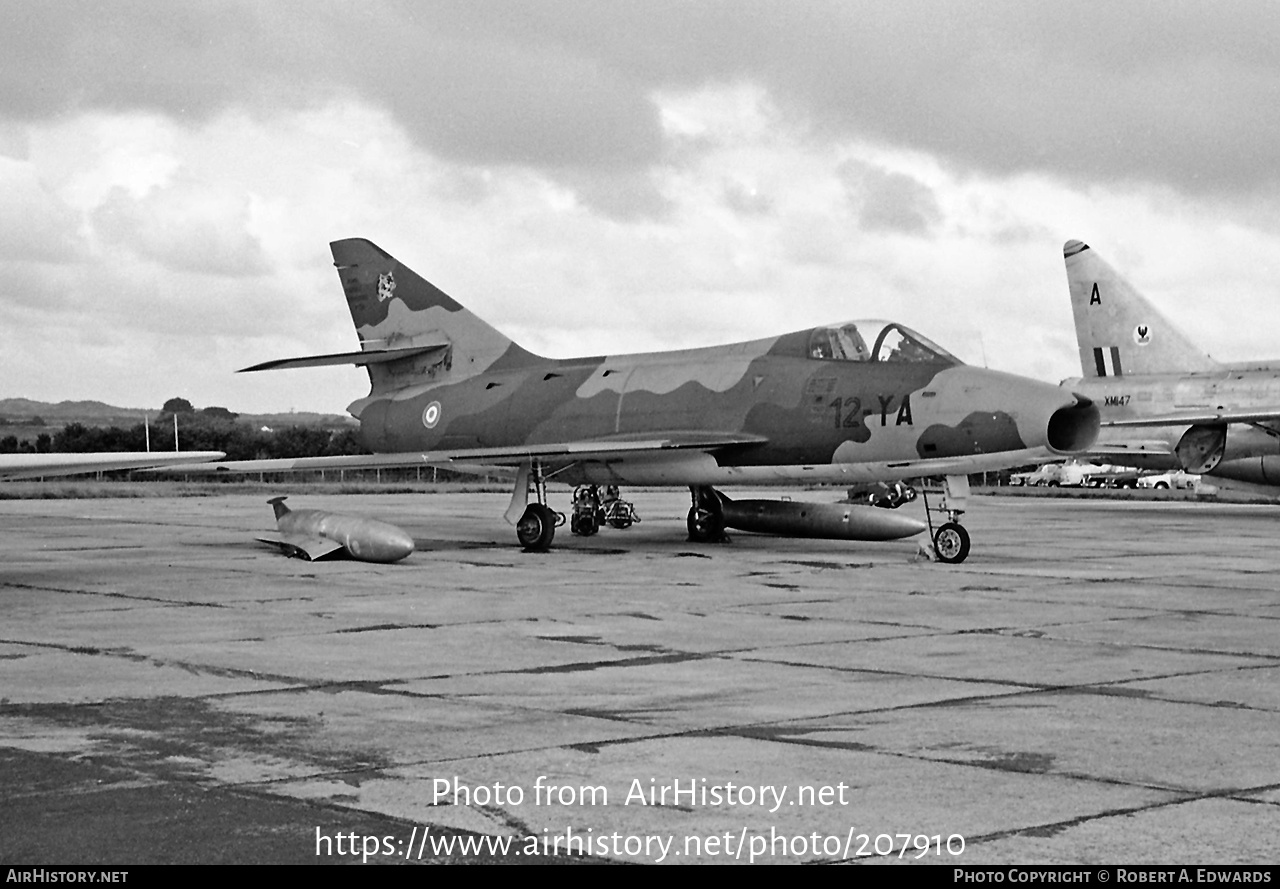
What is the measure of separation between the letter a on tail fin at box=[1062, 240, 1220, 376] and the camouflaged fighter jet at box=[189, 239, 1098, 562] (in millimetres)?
13763

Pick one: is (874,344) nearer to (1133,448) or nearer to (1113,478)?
(1133,448)

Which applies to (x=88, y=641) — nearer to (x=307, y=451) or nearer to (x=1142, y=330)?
(x=1142, y=330)

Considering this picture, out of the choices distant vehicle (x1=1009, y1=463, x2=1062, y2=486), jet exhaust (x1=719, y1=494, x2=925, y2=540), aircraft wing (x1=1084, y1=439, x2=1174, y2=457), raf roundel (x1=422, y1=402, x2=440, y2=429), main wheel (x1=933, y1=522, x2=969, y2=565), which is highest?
raf roundel (x1=422, y1=402, x2=440, y2=429)

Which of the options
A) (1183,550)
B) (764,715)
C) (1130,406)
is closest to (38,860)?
(764,715)

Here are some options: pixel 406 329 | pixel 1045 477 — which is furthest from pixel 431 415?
pixel 1045 477

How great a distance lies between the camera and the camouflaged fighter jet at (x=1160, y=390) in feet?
89.1

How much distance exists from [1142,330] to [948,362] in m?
15.3

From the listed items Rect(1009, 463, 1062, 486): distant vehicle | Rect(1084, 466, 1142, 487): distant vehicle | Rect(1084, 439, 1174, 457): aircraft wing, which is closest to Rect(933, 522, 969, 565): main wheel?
Rect(1084, 439, 1174, 457): aircraft wing

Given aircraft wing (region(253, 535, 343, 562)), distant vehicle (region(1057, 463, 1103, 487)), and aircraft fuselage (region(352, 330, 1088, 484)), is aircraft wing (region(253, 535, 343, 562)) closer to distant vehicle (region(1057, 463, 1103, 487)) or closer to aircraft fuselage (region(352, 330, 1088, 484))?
aircraft fuselage (region(352, 330, 1088, 484))

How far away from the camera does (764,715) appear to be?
7.25 meters

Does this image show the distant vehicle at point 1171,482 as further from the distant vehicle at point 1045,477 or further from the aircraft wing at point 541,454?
the aircraft wing at point 541,454

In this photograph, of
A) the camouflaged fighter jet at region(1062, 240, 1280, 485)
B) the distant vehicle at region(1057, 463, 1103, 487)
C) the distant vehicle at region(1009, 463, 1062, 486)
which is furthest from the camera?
the distant vehicle at region(1009, 463, 1062, 486)

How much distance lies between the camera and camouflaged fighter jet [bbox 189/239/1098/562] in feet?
53.1

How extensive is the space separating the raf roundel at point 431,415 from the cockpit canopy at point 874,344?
612 centimetres
